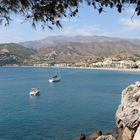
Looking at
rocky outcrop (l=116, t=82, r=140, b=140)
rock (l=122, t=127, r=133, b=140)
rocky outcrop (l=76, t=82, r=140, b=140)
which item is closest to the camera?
rock (l=122, t=127, r=133, b=140)

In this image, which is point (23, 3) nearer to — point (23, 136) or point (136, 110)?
point (136, 110)

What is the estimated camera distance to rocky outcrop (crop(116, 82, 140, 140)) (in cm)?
4156

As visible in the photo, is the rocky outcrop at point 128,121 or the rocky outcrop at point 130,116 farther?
the rocky outcrop at point 130,116

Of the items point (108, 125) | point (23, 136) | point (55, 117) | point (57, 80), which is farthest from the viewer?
point (57, 80)

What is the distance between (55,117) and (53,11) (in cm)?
5641

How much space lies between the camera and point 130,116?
43562 millimetres

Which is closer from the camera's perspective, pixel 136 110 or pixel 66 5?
pixel 66 5

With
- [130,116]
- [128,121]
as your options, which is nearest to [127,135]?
[128,121]

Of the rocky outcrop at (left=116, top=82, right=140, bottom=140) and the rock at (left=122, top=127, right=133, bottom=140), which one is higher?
the rocky outcrop at (left=116, top=82, right=140, bottom=140)

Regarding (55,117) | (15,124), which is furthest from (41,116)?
(15,124)

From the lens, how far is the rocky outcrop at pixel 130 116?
4156 cm

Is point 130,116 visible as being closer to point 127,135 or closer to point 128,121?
point 128,121

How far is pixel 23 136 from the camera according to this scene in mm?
50062

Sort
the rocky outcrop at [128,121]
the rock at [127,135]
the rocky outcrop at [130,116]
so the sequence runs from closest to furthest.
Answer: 1. the rock at [127,135]
2. the rocky outcrop at [128,121]
3. the rocky outcrop at [130,116]
